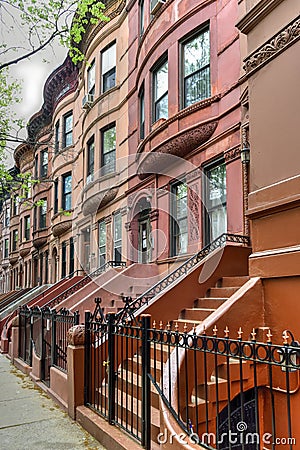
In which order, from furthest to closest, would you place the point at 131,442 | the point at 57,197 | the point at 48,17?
the point at 57,197, the point at 48,17, the point at 131,442

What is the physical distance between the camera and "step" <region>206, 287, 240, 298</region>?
674 cm

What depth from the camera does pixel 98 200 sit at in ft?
48.6

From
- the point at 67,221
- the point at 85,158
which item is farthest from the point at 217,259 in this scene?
the point at 67,221

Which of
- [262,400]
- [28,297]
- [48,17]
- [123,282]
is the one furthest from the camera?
[28,297]

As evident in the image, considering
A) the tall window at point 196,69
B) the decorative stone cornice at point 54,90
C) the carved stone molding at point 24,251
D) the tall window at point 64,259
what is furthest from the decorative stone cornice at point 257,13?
the carved stone molding at point 24,251

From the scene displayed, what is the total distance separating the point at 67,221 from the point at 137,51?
903 centimetres

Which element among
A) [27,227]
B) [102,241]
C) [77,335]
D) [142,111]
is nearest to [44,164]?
[27,227]

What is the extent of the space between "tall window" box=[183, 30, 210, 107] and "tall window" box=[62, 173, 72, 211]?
1124 cm

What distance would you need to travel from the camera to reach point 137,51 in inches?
493

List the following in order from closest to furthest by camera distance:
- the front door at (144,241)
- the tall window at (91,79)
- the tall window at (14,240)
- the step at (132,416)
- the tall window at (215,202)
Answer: the step at (132,416)
the tall window at (215,202)
the front door at (144,241)
the tall window at (91,79)
the tall window at (14,240)

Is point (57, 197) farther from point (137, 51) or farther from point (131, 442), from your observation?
point (131, 442)

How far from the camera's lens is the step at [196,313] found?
21.7 ft

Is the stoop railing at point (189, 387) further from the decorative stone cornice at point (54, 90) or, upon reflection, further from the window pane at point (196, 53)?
the decorative stone cornice at point (54, 90)

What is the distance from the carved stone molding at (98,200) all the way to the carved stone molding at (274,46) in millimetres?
8627
